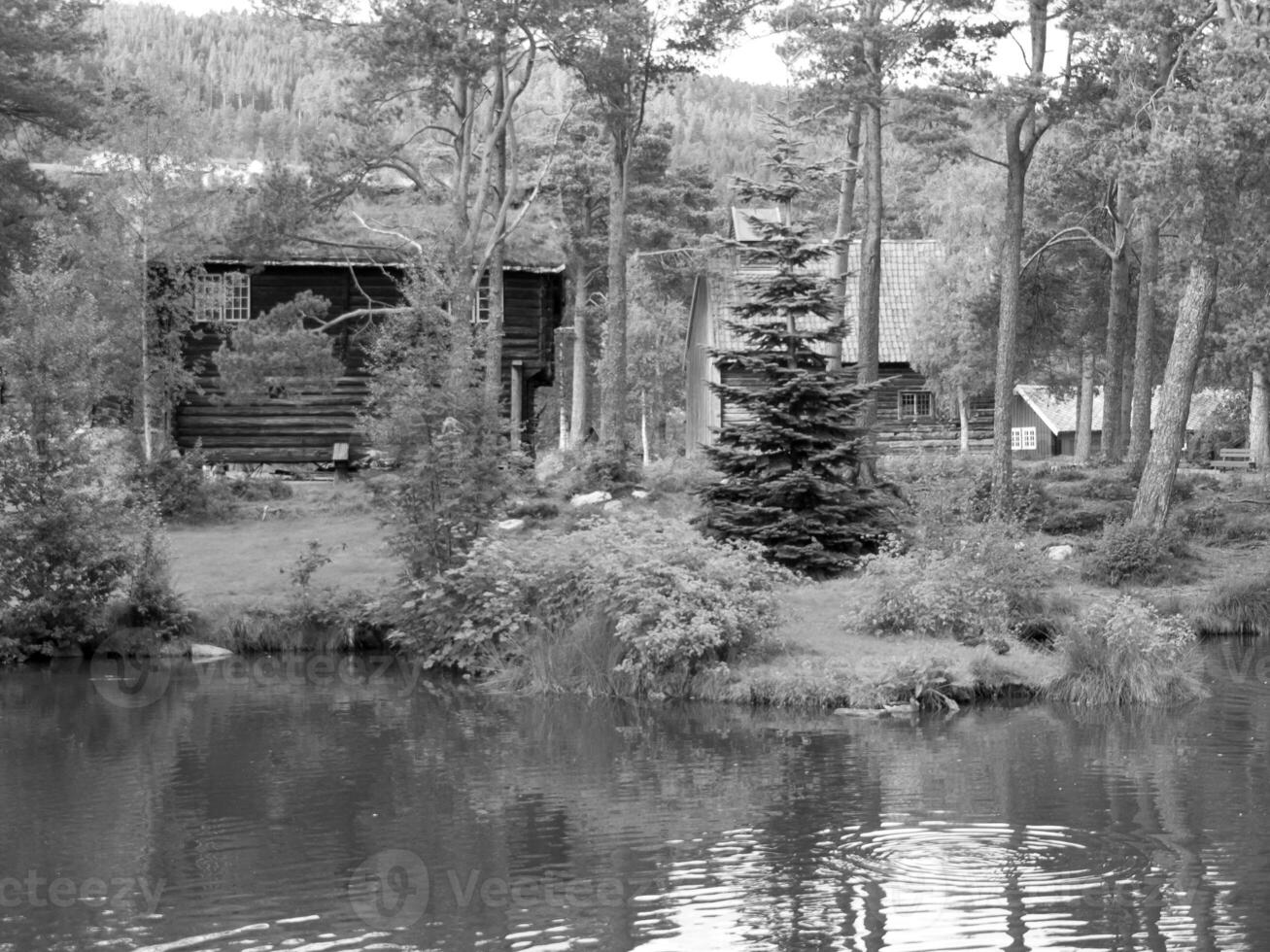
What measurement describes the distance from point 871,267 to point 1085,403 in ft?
53.4

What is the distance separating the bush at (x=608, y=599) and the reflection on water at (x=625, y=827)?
1051mm

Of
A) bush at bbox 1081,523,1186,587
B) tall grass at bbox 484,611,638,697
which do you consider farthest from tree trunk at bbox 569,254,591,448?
tall grass at bbox 484,611,638,697

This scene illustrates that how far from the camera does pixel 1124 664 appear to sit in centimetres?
1812

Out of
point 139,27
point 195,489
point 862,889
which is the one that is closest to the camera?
point 862,889

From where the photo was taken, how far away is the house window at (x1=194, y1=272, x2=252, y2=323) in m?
34.2

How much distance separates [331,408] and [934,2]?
55.2ft

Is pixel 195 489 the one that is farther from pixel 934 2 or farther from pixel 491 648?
pixel 934 2

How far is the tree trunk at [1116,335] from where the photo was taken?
33406mm

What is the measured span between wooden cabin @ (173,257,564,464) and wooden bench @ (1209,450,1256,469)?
18846mm

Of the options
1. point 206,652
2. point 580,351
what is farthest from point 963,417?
point 206,652

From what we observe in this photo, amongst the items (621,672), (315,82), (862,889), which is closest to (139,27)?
(315,82)

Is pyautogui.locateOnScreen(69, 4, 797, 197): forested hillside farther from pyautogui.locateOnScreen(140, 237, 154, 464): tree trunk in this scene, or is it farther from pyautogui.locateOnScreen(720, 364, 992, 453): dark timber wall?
pyautogui.locateOnScreen(140, 237, 154, 464): tree trunk

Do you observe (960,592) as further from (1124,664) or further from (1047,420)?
(1047,420)

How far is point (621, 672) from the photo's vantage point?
762 inches
